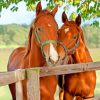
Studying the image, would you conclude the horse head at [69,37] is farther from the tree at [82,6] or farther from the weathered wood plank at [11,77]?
the tree at [82,6]

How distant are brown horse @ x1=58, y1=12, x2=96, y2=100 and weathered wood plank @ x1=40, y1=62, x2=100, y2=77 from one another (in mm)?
192

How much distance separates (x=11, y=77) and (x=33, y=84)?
26.1 inches

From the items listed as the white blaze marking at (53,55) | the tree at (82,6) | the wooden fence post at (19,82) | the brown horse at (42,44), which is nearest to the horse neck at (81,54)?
the brown horse at (42,44)

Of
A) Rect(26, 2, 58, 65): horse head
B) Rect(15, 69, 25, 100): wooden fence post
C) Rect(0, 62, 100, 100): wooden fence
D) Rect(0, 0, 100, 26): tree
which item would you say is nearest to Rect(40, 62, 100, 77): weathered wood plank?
Rect(0, 62, 100, 100): wooden fence

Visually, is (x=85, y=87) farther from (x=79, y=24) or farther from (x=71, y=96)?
(x=79, y=24)

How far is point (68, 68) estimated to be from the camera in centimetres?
591

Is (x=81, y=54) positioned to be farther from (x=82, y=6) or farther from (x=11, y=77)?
(x=82, y=6)

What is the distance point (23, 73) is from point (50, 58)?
443 mm

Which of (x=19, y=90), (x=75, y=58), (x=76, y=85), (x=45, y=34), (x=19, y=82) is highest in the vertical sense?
(x=45, y=34)

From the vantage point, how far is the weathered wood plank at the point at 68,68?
5.26m

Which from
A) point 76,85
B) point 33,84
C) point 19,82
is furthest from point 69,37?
point 19,82

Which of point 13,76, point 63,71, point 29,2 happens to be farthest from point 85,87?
point 29,2

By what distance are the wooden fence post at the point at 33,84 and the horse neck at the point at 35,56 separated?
1.61 ft

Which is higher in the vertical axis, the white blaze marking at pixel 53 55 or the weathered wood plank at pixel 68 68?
the white blaze marking at pixel 53 55
